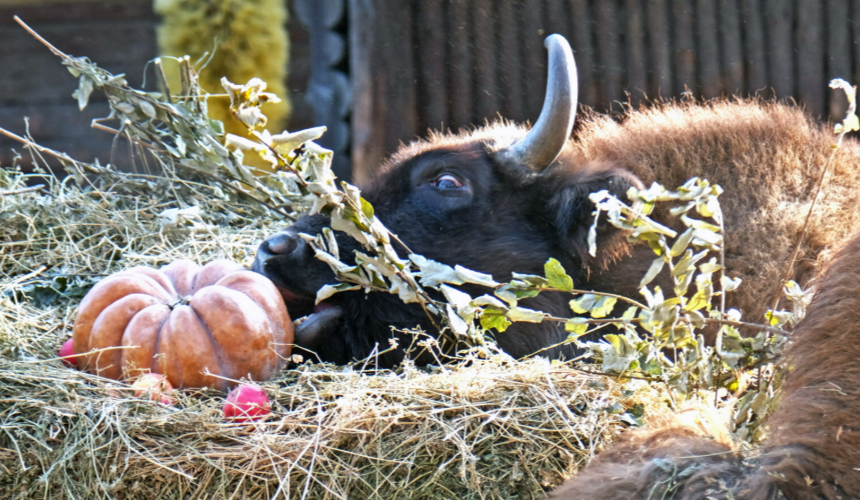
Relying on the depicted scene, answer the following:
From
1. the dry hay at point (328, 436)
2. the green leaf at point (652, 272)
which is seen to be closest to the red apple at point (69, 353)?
the dry hay at point (328, 436)

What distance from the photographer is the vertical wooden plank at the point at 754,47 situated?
5777 mm

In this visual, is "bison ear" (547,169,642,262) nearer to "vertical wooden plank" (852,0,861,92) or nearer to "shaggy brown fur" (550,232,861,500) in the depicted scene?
"shaggy brown fur" (550,232,861,500)

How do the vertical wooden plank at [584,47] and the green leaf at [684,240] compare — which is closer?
the green leaf at [684,240]

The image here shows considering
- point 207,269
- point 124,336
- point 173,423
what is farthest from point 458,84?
point 173,423

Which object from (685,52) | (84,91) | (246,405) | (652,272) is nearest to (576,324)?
(652,272)

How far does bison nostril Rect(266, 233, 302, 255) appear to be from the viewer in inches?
124

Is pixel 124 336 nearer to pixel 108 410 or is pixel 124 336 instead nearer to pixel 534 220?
pixel 108 410

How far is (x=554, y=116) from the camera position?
3270mm

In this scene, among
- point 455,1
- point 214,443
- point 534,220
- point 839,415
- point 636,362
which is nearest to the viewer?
point 839,415

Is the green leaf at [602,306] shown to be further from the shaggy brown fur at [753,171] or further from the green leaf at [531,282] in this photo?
the shaggy brown fur at [753,171]

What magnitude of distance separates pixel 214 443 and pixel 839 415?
1.55m

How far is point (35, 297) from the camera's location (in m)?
Answer: 3.51

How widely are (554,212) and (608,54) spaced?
2823 mm

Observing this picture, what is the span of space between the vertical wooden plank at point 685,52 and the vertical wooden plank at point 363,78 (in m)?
2.10
